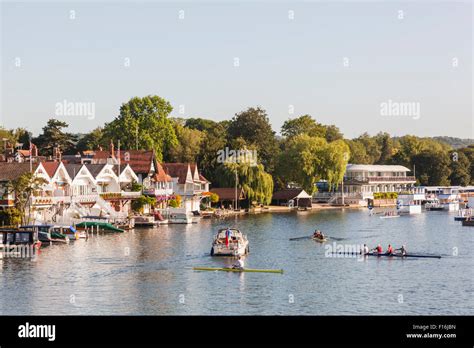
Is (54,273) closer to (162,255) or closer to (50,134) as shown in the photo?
(162,255)

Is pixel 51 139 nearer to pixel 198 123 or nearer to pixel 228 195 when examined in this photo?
pixel 228 195

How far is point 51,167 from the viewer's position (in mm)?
85938

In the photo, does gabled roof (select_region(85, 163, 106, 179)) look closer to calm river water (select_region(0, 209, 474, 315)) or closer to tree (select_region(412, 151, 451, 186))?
calm river water (select_region(0, 209, 474, 315))

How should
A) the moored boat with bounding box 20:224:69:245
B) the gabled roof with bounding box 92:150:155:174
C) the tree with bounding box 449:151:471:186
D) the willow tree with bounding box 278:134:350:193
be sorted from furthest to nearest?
the tree with bounding box 449:151:471:186 < the willow tree with bounding box 278:134:350:193 < the gabled roof with bounding box 92:150:155:174 < the moored boat with bounding box 20:224:69:245

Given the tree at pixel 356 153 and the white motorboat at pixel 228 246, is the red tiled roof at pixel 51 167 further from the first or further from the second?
the tree at pixel 356 153

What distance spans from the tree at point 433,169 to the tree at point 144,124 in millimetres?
69267

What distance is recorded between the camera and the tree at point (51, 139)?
443 feet

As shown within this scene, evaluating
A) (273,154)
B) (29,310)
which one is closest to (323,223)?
(273,154)

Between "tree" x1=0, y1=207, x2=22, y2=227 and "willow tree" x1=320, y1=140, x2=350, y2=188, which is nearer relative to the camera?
"tree" x1=0, y1=207, x2=22, y2=227

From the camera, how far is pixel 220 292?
4497 cm

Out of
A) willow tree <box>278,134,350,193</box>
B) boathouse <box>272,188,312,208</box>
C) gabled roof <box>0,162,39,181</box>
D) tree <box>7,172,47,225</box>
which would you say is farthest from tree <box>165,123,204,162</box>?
tree <box>7,172,47,225</box>

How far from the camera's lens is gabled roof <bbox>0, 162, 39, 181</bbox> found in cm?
7706

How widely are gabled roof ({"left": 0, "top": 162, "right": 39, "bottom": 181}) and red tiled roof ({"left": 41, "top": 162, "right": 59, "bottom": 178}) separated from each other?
13.5 ft

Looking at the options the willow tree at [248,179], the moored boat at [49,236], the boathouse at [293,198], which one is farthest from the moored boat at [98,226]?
the boathouse at [293,198]
